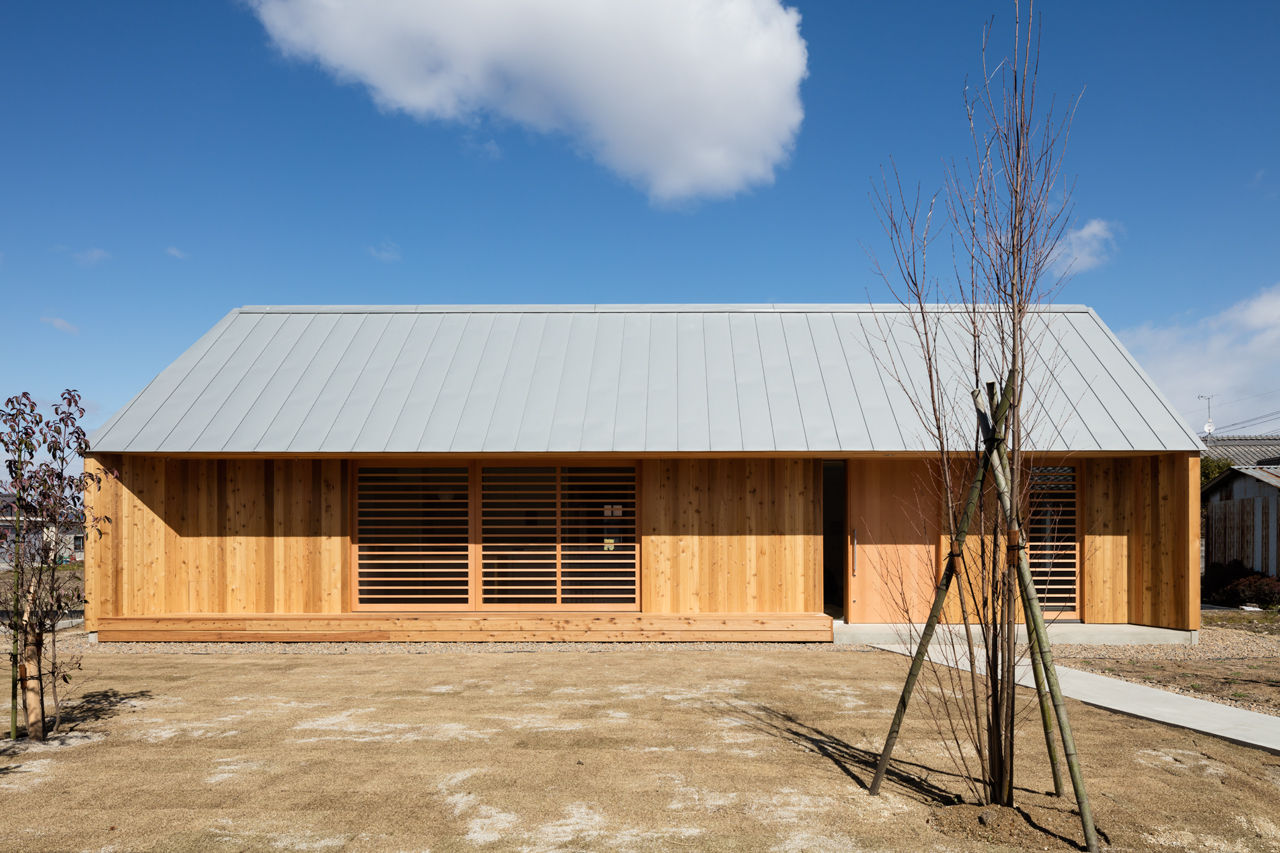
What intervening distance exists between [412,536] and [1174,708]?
9.27 m

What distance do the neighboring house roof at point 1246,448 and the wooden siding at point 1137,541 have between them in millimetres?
20832

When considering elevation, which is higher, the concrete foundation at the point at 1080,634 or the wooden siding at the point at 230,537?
the wooden siding at the point at 230,537

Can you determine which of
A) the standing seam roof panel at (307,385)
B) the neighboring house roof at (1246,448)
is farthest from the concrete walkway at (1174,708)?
the neighboring house roof at (1246,448)

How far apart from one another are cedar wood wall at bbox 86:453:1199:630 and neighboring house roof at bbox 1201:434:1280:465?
21010mm

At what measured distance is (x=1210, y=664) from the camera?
29.5 ft

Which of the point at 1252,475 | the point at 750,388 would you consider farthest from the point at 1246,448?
the point at 750,388

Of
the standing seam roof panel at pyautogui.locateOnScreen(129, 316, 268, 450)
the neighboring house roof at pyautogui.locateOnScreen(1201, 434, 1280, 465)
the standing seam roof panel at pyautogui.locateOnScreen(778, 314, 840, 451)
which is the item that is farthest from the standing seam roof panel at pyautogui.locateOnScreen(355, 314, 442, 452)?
the neighboring house roof at pyautogui.locateOnScreen(1201, 434, 1280, 465)

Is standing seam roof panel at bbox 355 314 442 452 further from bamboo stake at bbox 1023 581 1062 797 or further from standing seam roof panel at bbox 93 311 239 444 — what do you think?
bamboo stake at bbox 1023 581 1062 797

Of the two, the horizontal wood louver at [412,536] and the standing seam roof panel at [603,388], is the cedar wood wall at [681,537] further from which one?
the standing seam roof panel at [603,388]

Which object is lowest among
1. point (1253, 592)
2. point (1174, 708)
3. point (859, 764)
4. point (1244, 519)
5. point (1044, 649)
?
point (1253, 592)

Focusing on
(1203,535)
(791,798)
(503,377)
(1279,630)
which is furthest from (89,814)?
(1203,535)

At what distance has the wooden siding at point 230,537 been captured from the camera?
10758 mm

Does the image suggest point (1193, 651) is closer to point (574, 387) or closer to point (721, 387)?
point (721, 387)

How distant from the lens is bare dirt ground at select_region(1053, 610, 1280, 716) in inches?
300
